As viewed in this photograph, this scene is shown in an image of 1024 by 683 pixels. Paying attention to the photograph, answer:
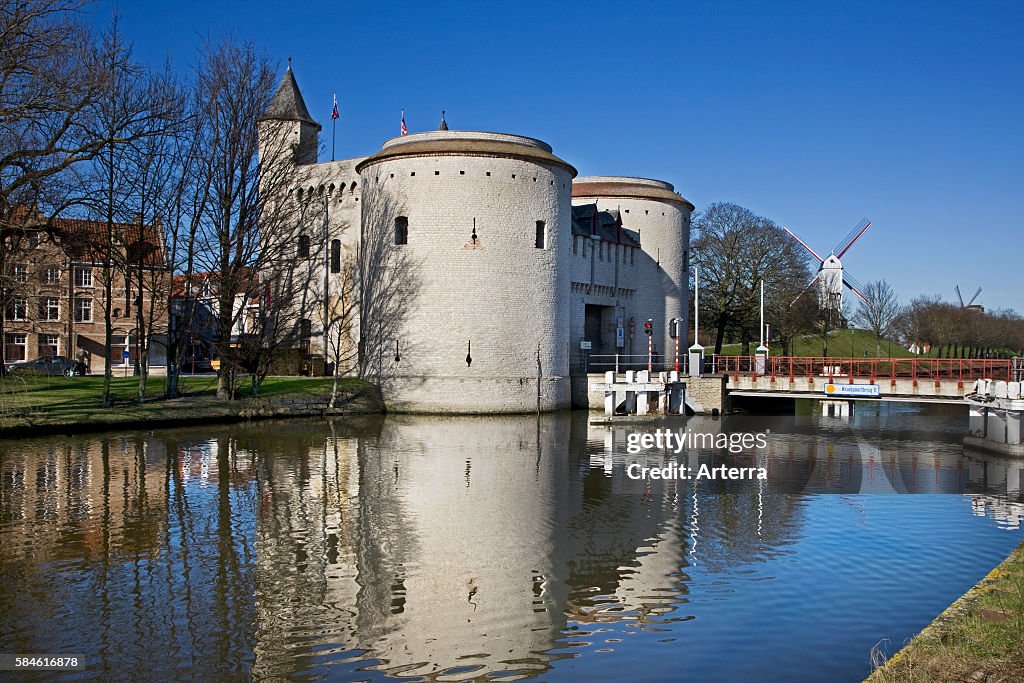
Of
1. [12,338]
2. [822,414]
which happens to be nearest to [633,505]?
[822,414]

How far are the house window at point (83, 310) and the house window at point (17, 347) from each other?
2.60 m

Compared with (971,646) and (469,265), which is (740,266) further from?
(971,646)

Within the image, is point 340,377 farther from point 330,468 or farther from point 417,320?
point 330,468

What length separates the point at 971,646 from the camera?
677cm

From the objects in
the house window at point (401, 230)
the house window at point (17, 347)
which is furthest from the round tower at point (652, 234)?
the house window at point (17, 347)

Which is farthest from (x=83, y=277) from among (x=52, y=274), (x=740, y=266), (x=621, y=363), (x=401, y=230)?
(x=740, y=266)

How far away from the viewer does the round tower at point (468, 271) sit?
3275 centimetres

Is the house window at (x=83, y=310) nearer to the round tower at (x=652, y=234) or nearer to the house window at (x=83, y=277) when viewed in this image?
the house window at (x=83, y=277)

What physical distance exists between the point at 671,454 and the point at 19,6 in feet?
57.8

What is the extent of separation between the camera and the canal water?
791 centimetres

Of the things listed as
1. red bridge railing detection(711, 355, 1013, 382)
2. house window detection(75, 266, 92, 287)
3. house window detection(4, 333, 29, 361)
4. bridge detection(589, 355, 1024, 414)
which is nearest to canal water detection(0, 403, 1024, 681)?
bridge detection(589, 355, 1024, 414)

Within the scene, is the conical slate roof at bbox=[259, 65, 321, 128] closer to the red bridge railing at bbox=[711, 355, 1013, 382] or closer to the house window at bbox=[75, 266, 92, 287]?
the house window at bbox=[75, 266, 92, 287]

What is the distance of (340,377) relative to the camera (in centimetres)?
3669

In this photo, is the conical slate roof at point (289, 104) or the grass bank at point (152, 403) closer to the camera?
the grass bank at point (152, 403)
